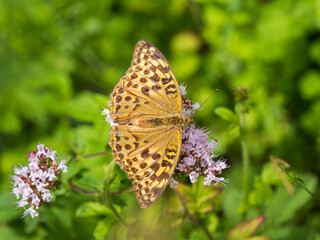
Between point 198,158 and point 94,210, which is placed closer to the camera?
point 198,158

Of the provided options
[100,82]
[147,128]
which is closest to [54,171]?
[147,128]

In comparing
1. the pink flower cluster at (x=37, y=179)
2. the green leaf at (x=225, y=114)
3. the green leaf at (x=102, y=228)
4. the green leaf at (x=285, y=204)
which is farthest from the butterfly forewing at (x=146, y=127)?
the green leaf at (x=285, y=204)

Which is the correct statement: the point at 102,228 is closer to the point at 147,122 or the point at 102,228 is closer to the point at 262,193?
the point at 147,122

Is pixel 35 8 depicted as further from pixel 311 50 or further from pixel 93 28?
pixel 311 50

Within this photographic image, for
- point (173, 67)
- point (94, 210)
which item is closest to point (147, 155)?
point (94, 210)

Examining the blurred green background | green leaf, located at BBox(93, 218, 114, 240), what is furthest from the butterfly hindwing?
the blurred green background

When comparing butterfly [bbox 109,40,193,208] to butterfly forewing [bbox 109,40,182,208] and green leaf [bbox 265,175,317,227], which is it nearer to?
butterfly forewing [bbox 109,40,182,208]

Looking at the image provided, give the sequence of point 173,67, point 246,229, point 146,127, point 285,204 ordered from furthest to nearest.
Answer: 1. point 173,67
2. point 285,204
3. point 246,229
4. point 146,127
